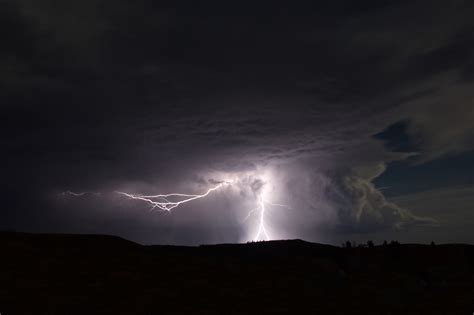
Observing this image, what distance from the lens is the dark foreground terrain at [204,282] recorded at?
1688 centimetres

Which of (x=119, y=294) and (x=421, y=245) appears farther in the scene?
(x=421, y=245)

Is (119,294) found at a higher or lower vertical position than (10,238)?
lower

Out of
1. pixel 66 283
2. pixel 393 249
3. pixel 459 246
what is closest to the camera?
pixel 66 283

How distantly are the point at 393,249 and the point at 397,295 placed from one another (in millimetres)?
14592

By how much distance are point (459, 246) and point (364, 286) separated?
20.1m

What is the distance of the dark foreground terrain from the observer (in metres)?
16.9

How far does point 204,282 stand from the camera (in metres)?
20.9

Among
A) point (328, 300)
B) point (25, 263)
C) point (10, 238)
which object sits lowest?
point (328, 300)

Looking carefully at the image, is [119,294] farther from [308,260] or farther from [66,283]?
[308,260]

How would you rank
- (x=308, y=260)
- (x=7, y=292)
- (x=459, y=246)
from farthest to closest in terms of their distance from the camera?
(x=459, y=246)
(x=308, y=260)
(x=7, y=292)

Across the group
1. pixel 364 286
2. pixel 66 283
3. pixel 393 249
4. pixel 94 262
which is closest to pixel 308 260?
pixel 364 286

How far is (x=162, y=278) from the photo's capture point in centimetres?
2105

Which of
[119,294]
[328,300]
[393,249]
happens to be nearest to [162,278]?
[119,294]

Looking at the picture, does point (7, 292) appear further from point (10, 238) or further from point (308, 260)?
point (308, 260)
